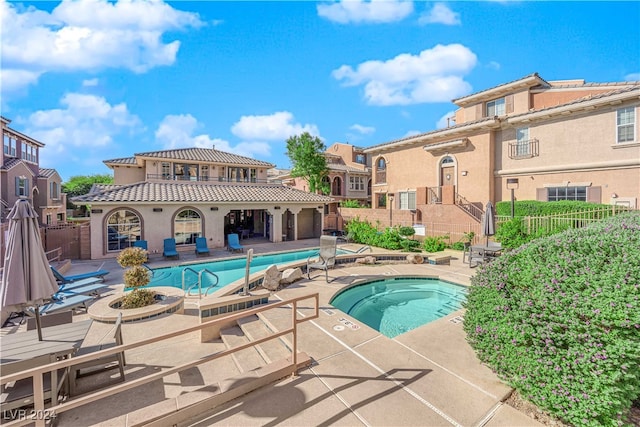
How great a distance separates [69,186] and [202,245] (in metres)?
56.4

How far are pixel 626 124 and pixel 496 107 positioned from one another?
8.27 meters

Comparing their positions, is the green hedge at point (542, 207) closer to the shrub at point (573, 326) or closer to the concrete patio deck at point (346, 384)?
the concrete patio deck at point (346, 384)

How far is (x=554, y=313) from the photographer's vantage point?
131 inches

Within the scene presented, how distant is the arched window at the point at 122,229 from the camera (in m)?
16.2

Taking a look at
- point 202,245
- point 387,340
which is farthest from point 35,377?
point 202,245

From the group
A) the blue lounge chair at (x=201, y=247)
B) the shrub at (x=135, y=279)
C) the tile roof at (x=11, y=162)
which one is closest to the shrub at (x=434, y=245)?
the blue lounge chair at (x=201, y=247)

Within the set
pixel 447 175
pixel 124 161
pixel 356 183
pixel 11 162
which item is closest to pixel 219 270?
pixel 124 161

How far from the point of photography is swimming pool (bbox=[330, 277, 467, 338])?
8008mm

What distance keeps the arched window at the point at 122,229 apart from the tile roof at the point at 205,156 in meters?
7.55

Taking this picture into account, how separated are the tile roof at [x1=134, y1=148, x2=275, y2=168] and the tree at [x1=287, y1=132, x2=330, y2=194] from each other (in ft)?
18.8

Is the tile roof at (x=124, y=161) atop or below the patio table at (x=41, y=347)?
atop

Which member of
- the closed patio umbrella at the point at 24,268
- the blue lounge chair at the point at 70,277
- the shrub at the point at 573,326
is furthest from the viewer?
the blue lounge chair at the point at 70,277

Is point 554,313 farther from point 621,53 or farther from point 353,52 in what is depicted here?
point 621,53

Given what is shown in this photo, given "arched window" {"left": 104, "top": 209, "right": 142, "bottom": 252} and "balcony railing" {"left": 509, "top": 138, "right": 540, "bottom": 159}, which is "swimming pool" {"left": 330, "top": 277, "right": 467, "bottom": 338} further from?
"arched window" {"left": 104, "top": 209, "right": 142, "bottom": 252}
